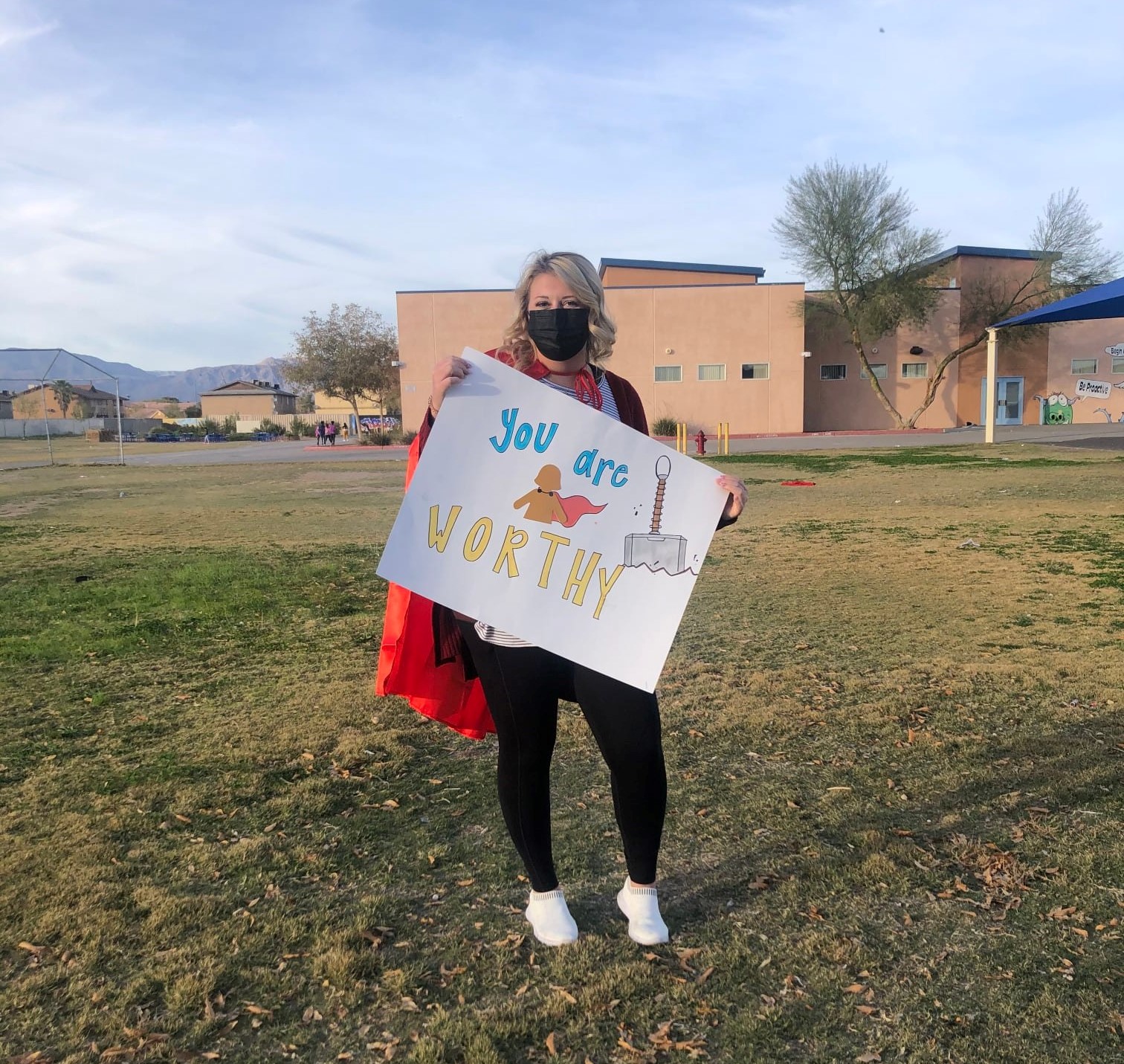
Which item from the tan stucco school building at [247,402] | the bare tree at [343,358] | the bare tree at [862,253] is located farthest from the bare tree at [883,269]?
the tan stucco school building at [247,402]

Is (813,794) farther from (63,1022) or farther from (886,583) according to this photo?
(886,583)

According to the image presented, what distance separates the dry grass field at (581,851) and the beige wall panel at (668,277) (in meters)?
37.4

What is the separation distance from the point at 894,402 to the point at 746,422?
742cm

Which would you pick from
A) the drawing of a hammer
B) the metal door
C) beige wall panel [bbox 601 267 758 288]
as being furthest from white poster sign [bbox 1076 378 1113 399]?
the drawing of a hammer

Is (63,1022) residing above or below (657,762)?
below

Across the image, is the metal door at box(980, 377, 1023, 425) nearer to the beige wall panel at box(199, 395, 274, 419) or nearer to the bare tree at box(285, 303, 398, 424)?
the bare tree at box(285, 303, 398, 424)

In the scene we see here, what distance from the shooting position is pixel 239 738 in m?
3.82

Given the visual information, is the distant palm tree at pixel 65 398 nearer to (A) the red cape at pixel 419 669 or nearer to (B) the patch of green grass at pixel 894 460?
(B) the patch of green grass at pixel 894 460

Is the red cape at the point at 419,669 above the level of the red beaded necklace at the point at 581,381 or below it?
below

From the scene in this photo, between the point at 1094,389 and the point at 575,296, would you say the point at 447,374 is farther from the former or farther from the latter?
the point at 1094,389

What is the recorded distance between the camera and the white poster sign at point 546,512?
7.22ft

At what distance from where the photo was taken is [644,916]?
2.29 meters

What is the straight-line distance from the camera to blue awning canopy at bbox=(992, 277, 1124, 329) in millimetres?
17672

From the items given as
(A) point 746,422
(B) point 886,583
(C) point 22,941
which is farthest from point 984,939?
(A) point 746,422
